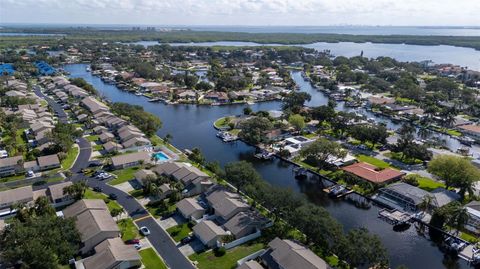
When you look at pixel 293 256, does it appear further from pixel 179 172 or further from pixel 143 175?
pixel 143 175

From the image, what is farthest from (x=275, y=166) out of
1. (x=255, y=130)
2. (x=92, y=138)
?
(x=92, y=138)

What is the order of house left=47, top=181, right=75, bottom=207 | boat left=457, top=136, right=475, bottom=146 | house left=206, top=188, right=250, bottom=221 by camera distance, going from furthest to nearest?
boat left=457, top=136, right=475, bottom=146, house left=47, top=181, right=75, bottom=207, house left=206, top=188, right=250, bottom=221

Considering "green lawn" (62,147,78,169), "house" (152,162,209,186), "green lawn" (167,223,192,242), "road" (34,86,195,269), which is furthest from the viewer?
Result: "green lawn" (62,147,78,169)

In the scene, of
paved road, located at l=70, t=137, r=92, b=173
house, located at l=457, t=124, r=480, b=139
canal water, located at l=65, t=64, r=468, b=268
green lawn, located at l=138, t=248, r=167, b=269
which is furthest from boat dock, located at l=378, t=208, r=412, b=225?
paved road, located at l=70, t=137, r=92, b=173

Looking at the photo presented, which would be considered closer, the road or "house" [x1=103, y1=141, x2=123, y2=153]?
the road

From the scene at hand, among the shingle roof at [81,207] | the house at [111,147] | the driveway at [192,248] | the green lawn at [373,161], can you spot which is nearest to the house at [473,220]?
the green lawn at [373,161]

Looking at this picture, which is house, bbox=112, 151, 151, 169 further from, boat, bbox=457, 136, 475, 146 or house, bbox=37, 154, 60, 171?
boat, bbox=457, 136, 475, 146

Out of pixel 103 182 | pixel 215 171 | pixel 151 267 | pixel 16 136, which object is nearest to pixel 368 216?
pixel 215 171
